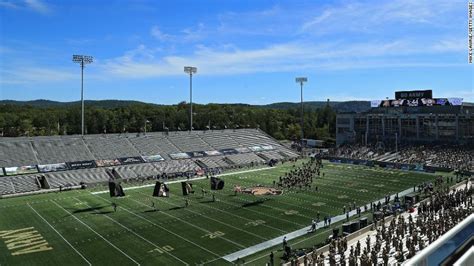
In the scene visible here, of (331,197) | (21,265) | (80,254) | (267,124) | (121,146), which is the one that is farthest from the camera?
(267,124)

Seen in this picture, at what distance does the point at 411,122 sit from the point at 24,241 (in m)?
60.7

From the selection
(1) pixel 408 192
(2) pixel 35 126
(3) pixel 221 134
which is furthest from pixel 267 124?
(1) pixel 408 192

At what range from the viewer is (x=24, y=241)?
25.0m

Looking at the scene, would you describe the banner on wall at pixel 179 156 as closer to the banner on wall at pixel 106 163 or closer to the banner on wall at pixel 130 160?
the banner on wall at pixel 130 160

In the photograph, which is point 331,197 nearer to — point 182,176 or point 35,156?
point 182,176

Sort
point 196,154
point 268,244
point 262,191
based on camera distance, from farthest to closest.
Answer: point 196,154 → point 262,191 → point 268,244

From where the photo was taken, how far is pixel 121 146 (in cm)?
5669

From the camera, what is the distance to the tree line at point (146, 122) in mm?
96188

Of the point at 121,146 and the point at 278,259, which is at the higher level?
the point at 121,146

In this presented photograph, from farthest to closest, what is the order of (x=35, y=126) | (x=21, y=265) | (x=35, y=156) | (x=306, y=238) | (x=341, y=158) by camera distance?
1. (x=35, y=126)
2. (x=341, y=158)
3. (x=35, y=156)
4. (x=306, y=238)
5. (x=21, y=265)

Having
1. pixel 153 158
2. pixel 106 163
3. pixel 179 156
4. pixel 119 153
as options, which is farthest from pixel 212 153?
pixel 106 163

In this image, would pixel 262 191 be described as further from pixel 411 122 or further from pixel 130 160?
pixel 411 122

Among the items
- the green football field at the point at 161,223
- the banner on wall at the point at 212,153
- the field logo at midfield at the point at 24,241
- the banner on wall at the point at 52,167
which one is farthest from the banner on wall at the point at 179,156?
the field logo at midfield at the point at 24,241

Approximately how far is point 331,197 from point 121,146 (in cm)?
3228
